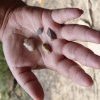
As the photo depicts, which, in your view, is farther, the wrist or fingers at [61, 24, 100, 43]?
the wrist

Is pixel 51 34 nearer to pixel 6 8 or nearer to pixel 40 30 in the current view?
pixel 40 30

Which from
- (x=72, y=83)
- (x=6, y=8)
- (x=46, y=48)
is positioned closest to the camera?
(x=46, y=48)

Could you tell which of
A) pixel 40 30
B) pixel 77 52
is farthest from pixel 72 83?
pixel 77 52

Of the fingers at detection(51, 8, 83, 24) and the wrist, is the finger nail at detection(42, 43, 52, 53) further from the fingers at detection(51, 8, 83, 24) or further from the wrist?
the wrist

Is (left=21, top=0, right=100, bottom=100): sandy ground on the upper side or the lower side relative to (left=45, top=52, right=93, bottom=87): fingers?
lower

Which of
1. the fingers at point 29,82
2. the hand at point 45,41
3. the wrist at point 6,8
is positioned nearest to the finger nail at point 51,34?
the hand at point 45,41

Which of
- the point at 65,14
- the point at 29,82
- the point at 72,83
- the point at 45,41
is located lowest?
the point at 72,83

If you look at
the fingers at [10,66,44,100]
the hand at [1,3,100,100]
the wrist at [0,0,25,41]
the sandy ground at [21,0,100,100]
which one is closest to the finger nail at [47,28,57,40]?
the hand at [1,3,100,100]
